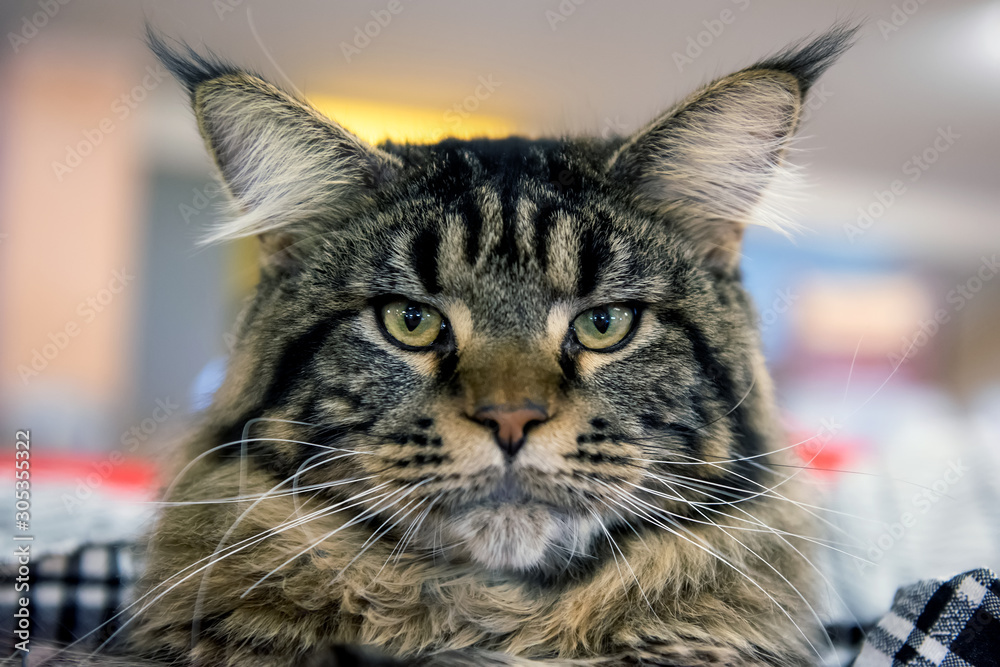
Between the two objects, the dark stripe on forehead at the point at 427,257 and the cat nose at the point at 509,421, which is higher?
the dark stripe on forehead at the point at 427,257

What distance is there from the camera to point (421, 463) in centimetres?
73

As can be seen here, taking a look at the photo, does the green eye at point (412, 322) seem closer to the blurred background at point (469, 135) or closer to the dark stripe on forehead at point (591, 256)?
the dark stripe on forehead at point (591, 256)

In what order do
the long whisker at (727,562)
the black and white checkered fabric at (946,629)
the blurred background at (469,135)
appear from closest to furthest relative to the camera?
1. the black and white checkered fabric at (946,629)
2. the long whisker at (727,562)
3. the blurred background at (469,135)

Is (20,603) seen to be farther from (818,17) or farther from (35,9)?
(818,17)

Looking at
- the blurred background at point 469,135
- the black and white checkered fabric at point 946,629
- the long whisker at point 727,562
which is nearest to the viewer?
the black and white checkered fabric at point 946,629

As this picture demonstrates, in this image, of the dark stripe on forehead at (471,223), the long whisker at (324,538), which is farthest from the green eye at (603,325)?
the long whisker at (324,538)

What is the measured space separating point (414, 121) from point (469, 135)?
25 centimetres

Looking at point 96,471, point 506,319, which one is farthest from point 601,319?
point 96,471

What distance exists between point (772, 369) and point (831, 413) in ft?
1.39

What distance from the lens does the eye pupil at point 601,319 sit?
86 centimetres

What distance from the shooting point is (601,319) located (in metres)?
0.86

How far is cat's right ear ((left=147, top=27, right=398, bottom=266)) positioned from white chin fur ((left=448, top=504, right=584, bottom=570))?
483 mm

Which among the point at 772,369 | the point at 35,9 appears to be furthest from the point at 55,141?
the point at 772,369

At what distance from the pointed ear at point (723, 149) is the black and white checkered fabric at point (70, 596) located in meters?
0.93
